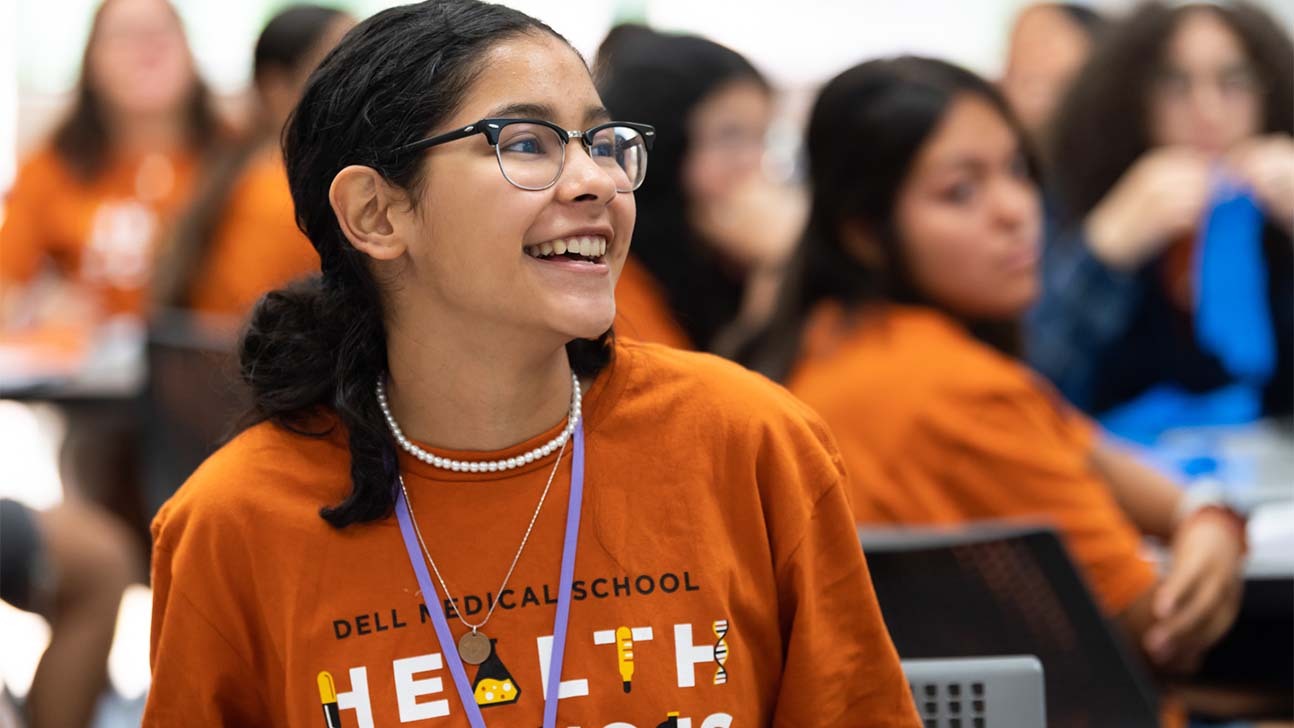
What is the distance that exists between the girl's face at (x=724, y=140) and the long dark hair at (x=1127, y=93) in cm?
94

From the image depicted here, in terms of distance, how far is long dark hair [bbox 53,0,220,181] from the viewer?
4.34 meters

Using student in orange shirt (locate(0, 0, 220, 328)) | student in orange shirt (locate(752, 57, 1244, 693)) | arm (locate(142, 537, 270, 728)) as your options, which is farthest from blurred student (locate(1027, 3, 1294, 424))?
student in orange shirt (locate(0, 0, 220, 328))

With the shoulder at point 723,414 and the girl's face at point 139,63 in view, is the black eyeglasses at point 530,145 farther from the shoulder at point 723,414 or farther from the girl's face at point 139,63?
the girl's face at point 139,63

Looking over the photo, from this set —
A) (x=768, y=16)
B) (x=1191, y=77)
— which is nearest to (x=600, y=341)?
(x=1191, y=77)

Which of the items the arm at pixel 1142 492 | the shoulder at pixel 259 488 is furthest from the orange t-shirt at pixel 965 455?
the shoulder at pixel 259 488

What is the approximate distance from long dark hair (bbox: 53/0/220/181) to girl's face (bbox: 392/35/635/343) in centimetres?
337

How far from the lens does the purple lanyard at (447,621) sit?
1224mm

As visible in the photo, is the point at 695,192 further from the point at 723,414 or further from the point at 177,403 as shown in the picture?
the point at 723,414

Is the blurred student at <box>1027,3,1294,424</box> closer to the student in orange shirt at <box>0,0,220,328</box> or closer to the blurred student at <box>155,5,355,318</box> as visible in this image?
the blurred student at <box>155,5,355,318</box>

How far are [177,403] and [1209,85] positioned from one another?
213 centimetres

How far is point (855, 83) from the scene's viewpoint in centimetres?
218

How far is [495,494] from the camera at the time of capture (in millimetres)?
1279

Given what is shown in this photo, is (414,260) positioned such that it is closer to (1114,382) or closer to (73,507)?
(73,507)


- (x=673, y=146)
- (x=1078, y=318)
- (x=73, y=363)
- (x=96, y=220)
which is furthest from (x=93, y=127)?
(x=1078, y=318)
